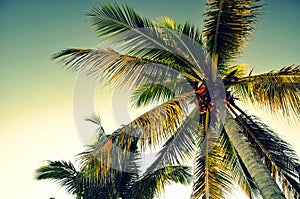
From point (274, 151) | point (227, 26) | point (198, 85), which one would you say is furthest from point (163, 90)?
point (274, 151)

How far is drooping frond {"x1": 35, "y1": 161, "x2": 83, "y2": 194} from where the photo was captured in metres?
11.2

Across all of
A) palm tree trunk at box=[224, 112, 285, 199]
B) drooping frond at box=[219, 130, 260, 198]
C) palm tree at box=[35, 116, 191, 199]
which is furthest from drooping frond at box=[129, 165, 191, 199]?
palm tree trunk at box=[224, 112, 285, 199]

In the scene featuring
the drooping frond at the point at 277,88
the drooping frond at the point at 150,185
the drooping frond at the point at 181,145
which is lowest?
the drooping frond at the point at 150,185

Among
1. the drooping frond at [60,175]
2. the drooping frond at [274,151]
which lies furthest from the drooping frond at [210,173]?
the drooping frond at [60,175]

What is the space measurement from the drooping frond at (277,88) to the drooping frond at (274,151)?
638 mm

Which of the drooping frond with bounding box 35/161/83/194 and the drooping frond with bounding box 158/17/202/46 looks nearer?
the drooping frond with bounding box 158/17/202/46

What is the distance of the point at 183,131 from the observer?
7.98m

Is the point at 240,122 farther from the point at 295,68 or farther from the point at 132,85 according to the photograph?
the point at 132,85

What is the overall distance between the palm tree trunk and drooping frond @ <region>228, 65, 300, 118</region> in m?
0.90

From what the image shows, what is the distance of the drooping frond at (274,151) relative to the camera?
7336 mm

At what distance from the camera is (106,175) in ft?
24.7

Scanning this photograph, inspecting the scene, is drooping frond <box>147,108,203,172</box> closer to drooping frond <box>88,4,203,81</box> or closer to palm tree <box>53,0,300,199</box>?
palm tree <box>53,0,300,199</box>

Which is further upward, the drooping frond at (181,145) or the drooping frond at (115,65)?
the drooping frond at (115,65)

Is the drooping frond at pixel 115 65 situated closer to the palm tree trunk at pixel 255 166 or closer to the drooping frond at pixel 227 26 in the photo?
the drooping frond at pixel 227 26
